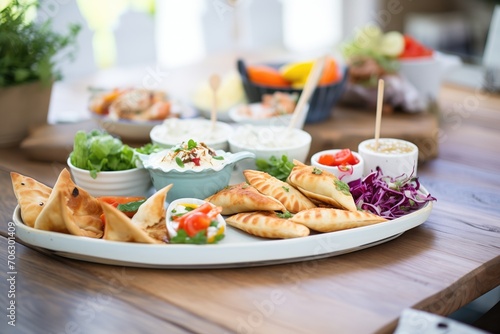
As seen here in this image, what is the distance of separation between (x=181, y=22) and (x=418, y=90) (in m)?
2.32

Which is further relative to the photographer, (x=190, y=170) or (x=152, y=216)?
(x=190, y=170)

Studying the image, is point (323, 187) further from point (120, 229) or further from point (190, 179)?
point (120, 229)

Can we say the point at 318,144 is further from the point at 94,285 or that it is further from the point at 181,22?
the point at 181,22

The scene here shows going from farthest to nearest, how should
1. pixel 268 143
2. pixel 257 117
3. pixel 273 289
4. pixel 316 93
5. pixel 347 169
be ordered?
pixel 316 93, pixel 257 117, pixel 268 143, pixel 347 169, pixel 273 289

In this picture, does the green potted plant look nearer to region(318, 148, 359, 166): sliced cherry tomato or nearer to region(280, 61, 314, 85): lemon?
region(280, 61, 314, 85): lemon

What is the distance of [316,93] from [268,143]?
57 cm

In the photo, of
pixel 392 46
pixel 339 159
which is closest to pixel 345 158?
pixel 339 159

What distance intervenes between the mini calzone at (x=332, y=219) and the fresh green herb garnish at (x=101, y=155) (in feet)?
1.76

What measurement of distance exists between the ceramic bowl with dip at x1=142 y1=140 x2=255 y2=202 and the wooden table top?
29cm

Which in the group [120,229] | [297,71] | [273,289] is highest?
[297,71]

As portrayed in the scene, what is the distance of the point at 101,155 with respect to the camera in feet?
6.33

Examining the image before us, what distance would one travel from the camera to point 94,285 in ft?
5.07

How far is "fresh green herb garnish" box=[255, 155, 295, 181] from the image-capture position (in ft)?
6.41

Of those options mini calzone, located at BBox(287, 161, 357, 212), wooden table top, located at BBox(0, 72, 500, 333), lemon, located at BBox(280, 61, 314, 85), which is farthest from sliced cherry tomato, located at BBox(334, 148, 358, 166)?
lemon, located at BBox(280, 61, 314, 85)
